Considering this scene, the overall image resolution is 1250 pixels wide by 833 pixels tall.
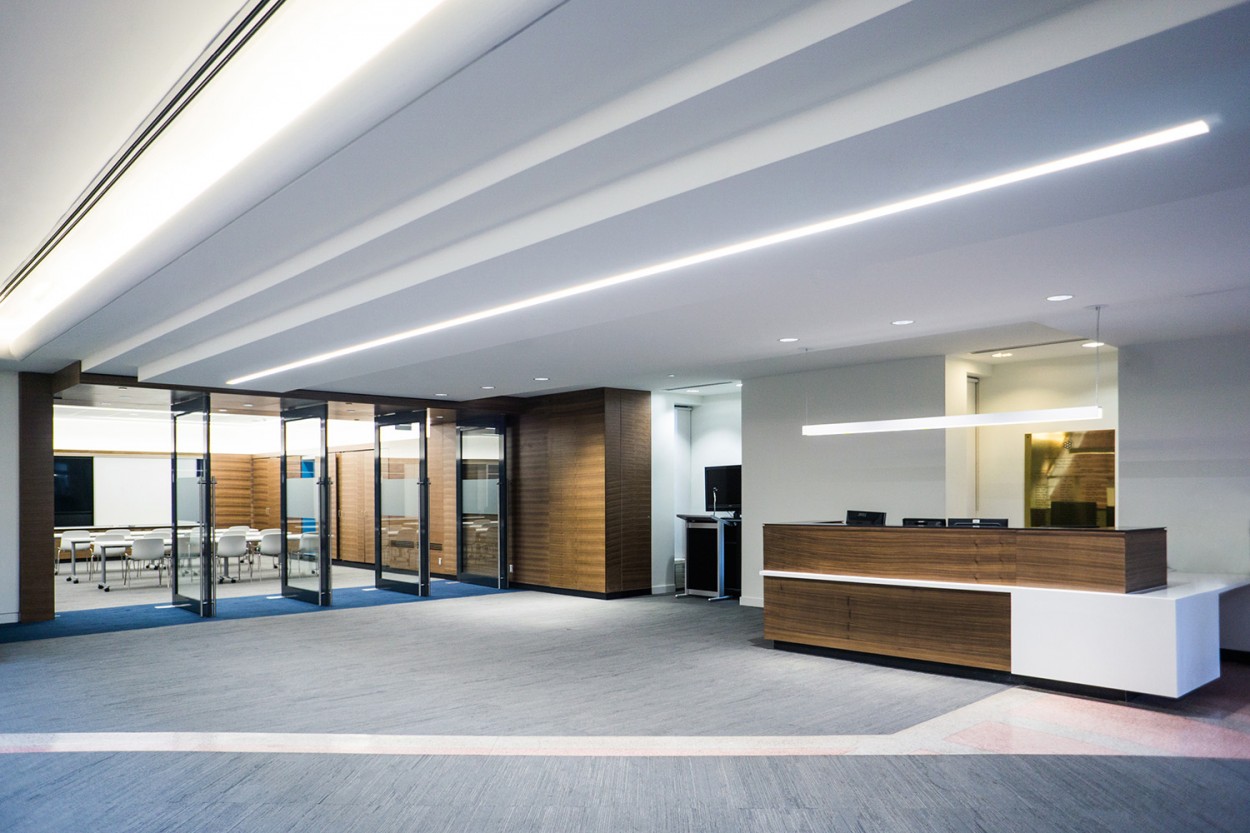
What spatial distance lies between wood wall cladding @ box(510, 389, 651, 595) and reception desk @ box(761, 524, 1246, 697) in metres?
3.80

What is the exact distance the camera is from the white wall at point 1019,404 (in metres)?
8.94

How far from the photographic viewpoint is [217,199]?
12.7 ft

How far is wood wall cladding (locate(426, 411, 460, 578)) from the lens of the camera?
42.6 ft

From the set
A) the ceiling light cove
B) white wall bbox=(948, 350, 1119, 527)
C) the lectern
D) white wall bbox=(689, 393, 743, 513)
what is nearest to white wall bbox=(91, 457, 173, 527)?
white wall bbox=(689, 393, 743, 513)

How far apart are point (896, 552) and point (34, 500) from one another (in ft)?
28.9

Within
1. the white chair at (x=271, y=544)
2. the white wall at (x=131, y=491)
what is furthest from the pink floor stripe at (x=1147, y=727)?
the white wall at (x=131, y=491)

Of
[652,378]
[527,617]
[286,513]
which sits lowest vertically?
[527,617]

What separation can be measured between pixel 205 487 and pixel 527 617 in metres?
4.14

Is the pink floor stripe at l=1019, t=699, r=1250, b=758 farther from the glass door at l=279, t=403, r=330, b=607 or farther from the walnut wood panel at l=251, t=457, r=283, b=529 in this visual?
the walnut wood panel at l=251, t=457, r=283, b=529

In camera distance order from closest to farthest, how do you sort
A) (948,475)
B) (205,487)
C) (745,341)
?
1. (745,341)
2. (948,475)
3. (205,487)

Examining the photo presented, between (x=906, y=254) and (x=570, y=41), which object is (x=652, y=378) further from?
(x=570, y=41)

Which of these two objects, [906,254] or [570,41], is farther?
[906,254]

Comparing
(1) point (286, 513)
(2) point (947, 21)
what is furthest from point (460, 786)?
(1) point (286, 513)

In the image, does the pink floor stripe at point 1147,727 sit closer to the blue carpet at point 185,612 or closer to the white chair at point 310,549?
the blue carpet at point 185,612
